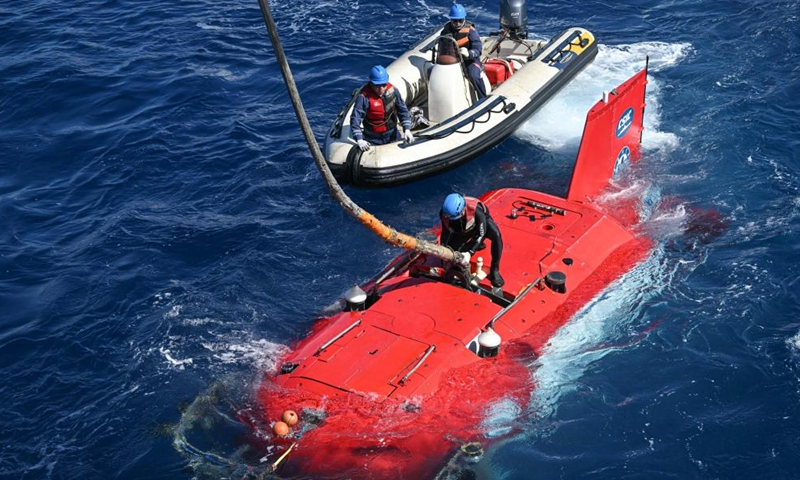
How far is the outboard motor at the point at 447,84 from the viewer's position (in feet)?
50.5

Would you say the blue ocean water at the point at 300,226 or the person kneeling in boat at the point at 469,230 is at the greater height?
the person kneeling in boat at the point at 469,230

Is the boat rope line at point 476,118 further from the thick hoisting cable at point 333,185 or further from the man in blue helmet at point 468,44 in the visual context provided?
the thick hoisting cable at point 333,185

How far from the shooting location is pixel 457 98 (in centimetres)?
1562

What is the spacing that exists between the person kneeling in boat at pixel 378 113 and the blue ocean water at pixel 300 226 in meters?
0.96

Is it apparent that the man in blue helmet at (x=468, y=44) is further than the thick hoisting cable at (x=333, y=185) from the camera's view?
Yes

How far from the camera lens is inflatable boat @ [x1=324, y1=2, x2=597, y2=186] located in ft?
47.5

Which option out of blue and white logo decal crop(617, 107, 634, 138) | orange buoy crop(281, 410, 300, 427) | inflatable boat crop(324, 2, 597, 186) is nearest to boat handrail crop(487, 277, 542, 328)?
orange buoy crop(281, 410, 300, 427)

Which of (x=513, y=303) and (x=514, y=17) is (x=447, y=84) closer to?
(x=514, y=17)

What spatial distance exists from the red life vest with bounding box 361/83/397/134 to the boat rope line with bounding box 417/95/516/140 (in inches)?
22.0

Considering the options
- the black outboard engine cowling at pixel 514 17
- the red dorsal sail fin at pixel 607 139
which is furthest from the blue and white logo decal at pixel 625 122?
the black outboard engine cowling at pixel 514 17

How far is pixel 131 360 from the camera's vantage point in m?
11.1

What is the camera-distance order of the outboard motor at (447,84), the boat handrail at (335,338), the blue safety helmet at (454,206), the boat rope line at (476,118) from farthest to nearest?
the outboard motor at (447,84) < the boat rope line at (476,118) < the blue safety helmet at (454,206) < the boat handrail at (335,338)

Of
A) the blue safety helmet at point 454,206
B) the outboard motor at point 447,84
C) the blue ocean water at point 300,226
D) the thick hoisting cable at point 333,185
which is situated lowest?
the blue ocean water at point 300,226

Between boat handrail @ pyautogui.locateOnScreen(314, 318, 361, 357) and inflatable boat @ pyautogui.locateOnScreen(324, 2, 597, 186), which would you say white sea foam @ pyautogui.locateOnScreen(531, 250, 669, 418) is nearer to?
boat handrail @ pyautogui.locateOnScreen(314, 318, 361, 357)
